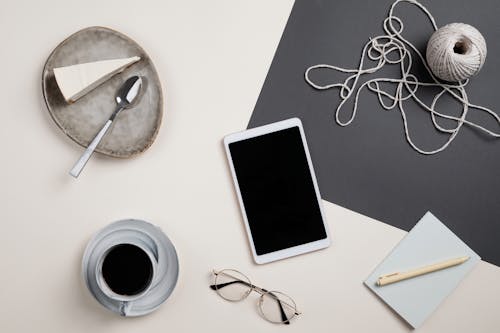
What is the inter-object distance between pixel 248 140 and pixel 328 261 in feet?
0.85

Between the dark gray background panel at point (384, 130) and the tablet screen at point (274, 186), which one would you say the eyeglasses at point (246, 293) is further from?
→ the dark gray background panel at point (384, 130)

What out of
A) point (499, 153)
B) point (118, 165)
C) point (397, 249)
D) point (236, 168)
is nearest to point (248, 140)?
point (236, 168)

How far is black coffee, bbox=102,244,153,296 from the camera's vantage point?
2.50ft

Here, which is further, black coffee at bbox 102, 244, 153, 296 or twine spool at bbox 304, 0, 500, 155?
twine spool at bbox 304, 0, 500, 155

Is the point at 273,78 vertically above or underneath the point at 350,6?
underneath

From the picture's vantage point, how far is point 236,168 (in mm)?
860

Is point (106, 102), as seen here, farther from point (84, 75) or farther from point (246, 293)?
point (246, 293)

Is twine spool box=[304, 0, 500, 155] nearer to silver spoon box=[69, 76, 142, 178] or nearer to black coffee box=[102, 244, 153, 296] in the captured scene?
silver spoon box=[69, 76, 142, 178]

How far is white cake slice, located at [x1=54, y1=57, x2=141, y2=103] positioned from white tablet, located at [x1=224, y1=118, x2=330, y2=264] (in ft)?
0.72

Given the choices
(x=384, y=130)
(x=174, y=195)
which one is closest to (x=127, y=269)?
(x=174, y=195)

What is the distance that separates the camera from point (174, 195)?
86cm

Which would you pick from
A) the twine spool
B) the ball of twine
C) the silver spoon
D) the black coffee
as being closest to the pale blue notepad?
the twine spool

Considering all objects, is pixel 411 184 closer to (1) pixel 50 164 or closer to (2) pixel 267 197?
(2) pixel 267 197

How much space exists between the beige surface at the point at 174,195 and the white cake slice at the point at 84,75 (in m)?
0.08
